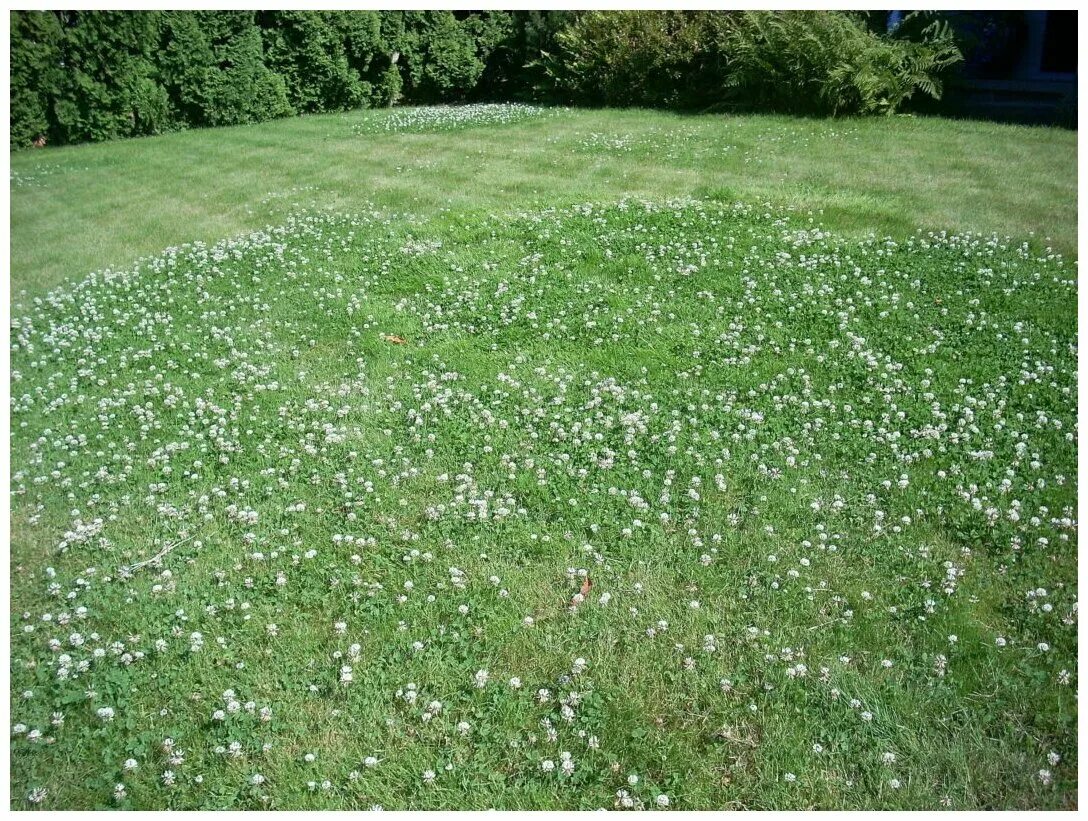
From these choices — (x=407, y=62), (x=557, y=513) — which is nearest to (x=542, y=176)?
(x=557, y=513)

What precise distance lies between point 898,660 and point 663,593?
121 cm

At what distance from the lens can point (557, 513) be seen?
4977 mm

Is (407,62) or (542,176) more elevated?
(407,62)

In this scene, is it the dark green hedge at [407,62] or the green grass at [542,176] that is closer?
the green grass at [542,176]

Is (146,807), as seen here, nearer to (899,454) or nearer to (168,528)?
(168,528)

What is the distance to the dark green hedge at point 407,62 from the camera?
49.3ft

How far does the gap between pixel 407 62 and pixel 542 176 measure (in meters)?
10.8

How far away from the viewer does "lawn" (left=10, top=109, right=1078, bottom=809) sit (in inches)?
138

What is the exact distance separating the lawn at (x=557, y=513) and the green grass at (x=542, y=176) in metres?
0.26

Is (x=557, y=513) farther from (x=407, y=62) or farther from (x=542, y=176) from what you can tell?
(x=407, y=62)

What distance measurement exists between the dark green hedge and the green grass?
930mm

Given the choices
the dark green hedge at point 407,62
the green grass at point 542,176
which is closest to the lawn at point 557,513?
the green grass at point 542,176

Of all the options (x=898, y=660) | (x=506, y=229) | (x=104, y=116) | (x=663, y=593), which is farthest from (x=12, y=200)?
(x=898, y=660)

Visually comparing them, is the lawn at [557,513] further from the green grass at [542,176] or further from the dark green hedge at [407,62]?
the dark green hedge at [407,62]
